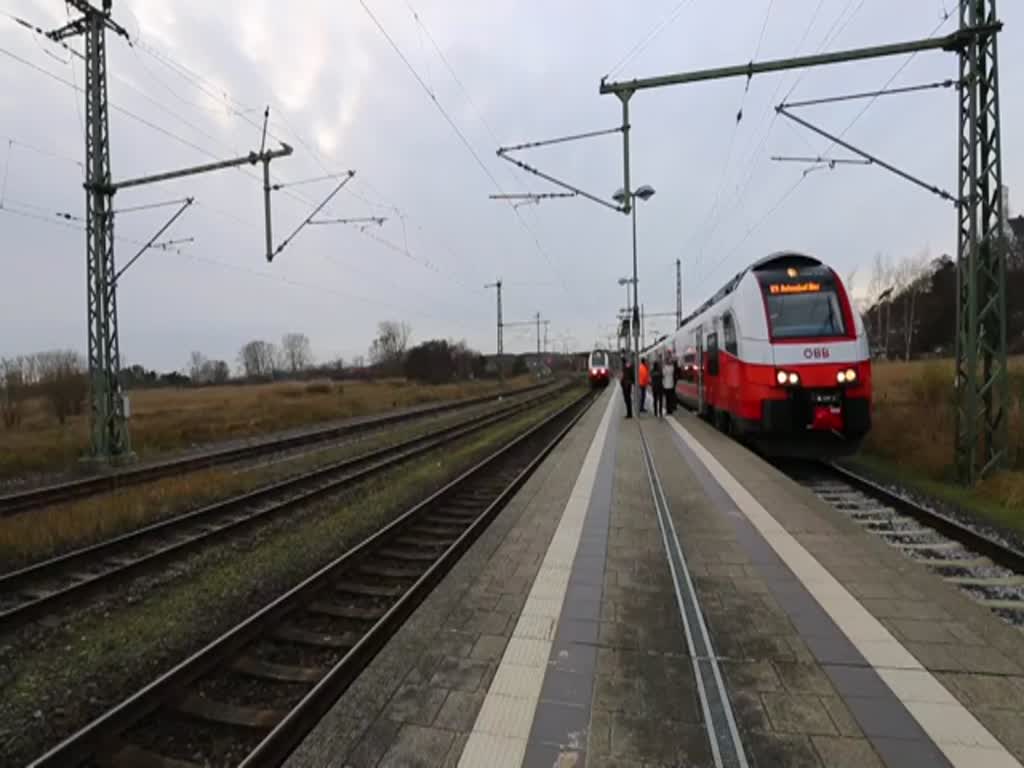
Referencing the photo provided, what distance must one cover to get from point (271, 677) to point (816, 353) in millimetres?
9699

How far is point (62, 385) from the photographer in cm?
2547

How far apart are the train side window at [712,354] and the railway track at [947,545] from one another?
5133mm

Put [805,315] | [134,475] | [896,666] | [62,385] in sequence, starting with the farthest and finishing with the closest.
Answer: [62,385], [134,475], [805,315], [896,666]

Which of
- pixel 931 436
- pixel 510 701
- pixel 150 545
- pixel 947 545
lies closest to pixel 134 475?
pixel 150 545

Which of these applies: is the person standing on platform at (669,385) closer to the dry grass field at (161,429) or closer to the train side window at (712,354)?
the train side window at (712,354)

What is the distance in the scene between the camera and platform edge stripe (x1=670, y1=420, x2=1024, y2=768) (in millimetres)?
2686

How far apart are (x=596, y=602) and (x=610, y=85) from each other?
7.36 metres

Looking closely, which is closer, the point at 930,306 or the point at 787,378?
the point at 787,378

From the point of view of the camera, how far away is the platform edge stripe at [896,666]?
2.69 meters

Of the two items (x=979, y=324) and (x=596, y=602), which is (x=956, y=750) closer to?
(x=596, y=602)

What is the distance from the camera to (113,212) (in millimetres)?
13383

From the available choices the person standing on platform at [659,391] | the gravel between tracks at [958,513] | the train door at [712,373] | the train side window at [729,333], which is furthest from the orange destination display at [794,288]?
the person standing on platform at [659,391]

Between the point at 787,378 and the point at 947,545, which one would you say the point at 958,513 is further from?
the point at 787,378

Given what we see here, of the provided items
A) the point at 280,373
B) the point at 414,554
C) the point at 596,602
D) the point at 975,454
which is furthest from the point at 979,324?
the point at 280,373
